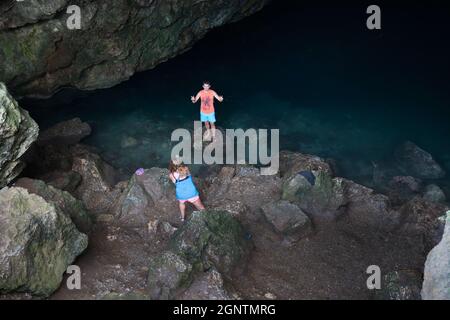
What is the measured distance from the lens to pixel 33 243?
696 cm

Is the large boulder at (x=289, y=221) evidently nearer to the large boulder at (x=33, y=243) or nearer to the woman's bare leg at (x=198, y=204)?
the woman's bare leg at (x=198, y=204)

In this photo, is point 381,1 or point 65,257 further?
point 381,1

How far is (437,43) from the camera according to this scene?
19234 mm

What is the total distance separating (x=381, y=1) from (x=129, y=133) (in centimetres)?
1587

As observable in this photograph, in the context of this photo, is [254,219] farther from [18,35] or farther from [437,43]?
[437,43]

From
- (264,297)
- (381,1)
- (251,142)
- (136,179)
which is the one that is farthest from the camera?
(381,1)

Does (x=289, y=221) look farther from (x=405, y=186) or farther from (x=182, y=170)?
(x=405, y=186)

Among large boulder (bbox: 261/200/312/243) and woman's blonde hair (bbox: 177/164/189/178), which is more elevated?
woman's blonde hair (bbox: 177/164/189/178)

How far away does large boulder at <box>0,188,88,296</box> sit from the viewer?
264 inches

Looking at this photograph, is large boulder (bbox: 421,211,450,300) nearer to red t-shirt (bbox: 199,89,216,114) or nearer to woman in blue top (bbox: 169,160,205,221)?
woman in blue top (bbox: 169,160,205,221)

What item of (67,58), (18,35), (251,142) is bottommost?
(251,142)

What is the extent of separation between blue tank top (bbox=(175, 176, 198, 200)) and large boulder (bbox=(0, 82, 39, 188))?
3.05 metres

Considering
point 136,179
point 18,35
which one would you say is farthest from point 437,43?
point 18,35

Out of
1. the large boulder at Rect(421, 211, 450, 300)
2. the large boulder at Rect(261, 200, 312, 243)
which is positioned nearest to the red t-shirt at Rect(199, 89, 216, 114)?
the large boulder at Rect(261, 200, 312, 243)
